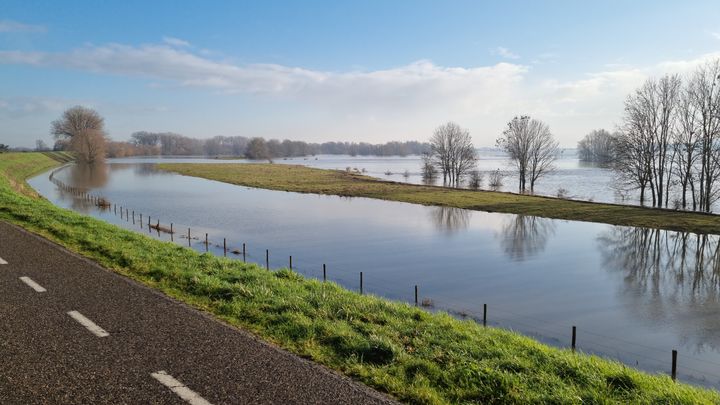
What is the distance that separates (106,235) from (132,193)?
45.5 metres

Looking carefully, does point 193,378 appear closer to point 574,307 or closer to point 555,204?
point 574,307

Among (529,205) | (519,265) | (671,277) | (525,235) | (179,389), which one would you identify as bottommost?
(671,277)

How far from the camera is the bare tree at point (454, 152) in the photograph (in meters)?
88.1

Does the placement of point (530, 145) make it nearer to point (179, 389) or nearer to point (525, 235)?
point (525, 235)

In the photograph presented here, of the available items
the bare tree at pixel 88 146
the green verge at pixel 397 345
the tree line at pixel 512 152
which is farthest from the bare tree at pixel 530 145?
the bare tree at pixel 88 146

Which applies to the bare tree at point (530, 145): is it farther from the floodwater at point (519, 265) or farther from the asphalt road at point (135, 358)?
the asphalt road at point (135, 358)

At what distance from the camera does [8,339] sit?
809cm

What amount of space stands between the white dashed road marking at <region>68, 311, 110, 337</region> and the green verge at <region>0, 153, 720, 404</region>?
6.97ft

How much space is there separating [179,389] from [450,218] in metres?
36.0

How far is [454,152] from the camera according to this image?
297 feet

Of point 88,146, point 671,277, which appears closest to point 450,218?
point 671,277

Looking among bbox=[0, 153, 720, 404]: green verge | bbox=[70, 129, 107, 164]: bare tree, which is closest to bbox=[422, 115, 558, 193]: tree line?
bbox=[0, 153, 720, 404]: green verge

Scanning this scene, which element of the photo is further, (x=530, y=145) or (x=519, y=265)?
(x=530, y=145)

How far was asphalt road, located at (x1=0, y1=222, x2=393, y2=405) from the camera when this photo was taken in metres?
6.44
